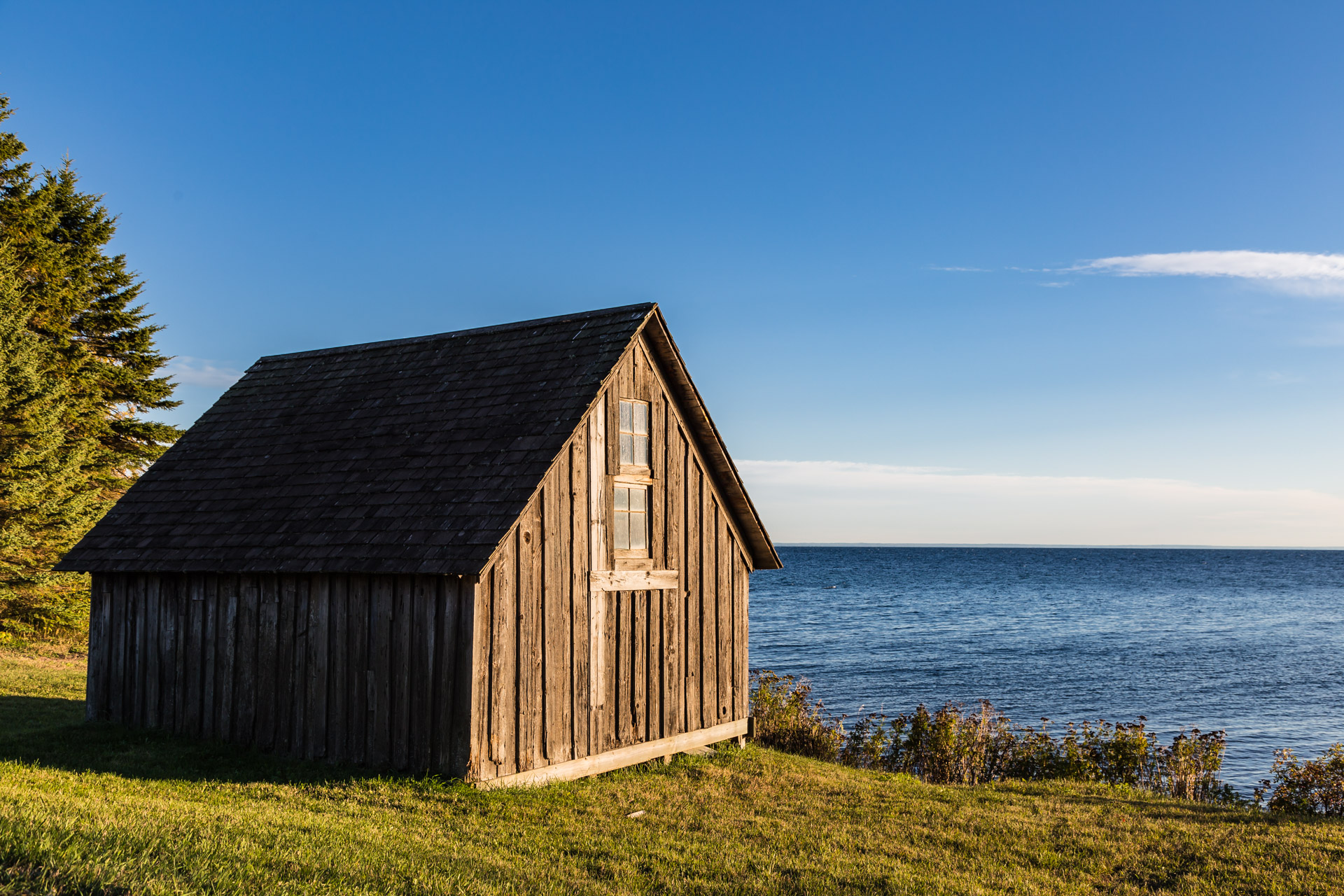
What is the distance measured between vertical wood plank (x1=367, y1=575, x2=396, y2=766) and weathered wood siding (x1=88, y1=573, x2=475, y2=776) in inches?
0.7

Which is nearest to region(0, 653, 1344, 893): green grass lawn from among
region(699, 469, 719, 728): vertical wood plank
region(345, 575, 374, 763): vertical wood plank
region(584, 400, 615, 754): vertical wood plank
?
region(345, 575, 374, 763): vertical wood plank

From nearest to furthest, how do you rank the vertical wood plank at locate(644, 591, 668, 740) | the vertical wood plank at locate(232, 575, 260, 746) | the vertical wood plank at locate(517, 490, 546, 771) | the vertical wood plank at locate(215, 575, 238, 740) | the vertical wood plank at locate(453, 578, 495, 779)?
the vertical wood plank at locate(453, 578, 495, 779) → the vertical wood plank at locate(517, 490, 546, 771) → the vertical wood plank at locate(232, 575, 260, 746) → the vertical wood plank at locate(215, 575, 238, 740) → the vertical wood plank at locate(644, 591, 668, 740)

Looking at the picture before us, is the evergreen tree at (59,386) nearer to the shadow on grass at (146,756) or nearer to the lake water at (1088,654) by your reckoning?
the shadow on grass at (146,756)

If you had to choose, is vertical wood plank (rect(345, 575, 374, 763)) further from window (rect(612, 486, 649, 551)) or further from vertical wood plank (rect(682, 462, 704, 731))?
vertical wood plank (rect(682, 462, 704, 731))

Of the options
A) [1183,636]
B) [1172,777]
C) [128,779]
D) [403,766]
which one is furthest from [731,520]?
[1183,636]

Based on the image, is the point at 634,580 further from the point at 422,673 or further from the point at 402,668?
the point at 402,668

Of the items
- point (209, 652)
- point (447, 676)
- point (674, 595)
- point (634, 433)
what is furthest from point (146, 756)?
point (634, 433)

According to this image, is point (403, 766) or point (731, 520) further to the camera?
point (731, 520)

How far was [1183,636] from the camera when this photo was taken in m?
51.2

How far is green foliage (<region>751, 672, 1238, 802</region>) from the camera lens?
1642 cm

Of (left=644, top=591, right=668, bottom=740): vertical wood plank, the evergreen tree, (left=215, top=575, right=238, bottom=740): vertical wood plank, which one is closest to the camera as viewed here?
(left=215, top=575, right=238, bottom=740): vertical wood plank

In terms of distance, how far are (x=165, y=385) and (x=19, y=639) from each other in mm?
10148

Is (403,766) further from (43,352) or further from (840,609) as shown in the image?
(840,609)

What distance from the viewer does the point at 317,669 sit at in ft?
46.5
